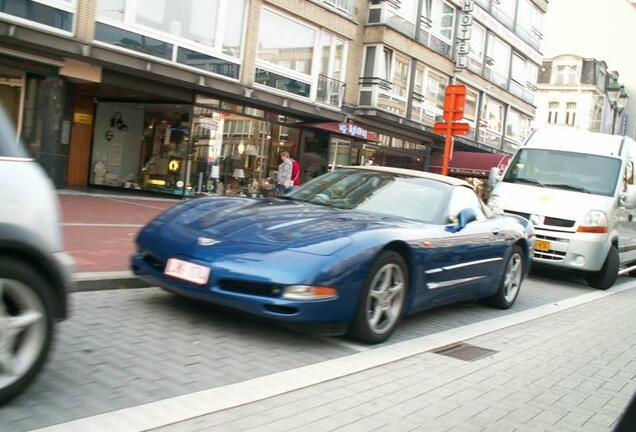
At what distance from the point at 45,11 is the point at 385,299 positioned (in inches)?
441

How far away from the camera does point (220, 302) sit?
425 centimetres

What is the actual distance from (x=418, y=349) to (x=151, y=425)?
253 cm

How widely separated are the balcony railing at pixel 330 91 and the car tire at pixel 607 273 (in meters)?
12.2

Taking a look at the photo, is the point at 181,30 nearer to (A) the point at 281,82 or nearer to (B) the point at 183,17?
(B) the point at 183,17

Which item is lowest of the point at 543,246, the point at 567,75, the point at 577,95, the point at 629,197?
the point at 543,246

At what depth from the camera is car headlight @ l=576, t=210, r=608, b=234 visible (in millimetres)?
9375

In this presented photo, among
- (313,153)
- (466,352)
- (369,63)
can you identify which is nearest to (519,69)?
(369,63)

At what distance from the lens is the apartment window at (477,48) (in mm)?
29391

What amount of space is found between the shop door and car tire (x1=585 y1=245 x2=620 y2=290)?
12.6m

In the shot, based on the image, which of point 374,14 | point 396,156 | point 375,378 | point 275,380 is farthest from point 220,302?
point 396,156

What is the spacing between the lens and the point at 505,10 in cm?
3284

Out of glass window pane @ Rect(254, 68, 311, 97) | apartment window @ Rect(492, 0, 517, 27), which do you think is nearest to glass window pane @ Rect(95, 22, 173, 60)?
glass window pane @ Rect(254, 68, 311, 97)

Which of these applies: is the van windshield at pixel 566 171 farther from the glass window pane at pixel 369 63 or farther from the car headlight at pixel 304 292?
the glass window pane at pixel 369 63

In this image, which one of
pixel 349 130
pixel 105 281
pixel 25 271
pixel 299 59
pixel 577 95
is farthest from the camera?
pixel 577 95
